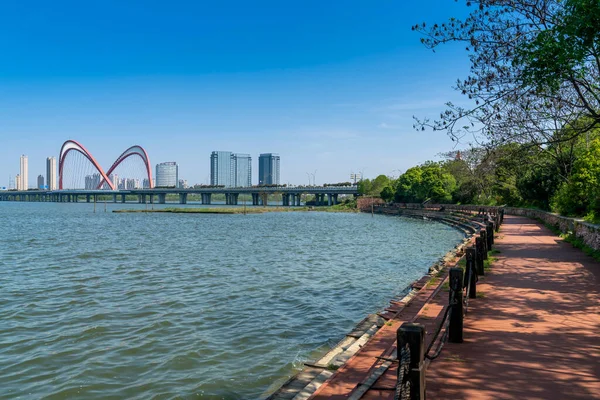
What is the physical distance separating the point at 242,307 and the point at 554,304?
8.14 metres

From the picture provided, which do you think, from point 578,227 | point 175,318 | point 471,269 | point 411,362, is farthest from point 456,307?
point 578,227

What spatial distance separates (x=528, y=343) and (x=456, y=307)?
1236mm

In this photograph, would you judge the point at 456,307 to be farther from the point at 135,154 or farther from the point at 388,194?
the point at 135,154

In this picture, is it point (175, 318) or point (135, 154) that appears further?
point (135, 154)

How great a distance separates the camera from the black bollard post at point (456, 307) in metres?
7.10

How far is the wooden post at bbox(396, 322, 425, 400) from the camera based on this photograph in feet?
14.2

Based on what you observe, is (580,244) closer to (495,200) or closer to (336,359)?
(336,359)

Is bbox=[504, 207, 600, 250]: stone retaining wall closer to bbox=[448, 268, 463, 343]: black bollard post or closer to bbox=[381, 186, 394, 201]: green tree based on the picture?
bbox=[448, 268, 463, 343]: black bollard post

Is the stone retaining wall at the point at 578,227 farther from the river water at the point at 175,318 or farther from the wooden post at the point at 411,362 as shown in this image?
the wooden post at the point at 411,362

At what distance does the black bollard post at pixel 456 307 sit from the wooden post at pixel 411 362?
290 centimetres

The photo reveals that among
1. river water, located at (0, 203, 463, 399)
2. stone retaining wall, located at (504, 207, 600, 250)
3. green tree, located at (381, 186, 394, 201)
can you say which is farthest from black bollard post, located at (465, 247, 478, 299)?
green tree, located at (381, 186, 394, 201)

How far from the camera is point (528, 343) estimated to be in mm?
7195

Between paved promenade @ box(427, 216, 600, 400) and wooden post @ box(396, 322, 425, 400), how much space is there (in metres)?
Result: 1.16

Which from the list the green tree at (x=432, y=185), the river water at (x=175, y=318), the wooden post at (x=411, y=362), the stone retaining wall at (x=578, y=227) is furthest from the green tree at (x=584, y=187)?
the green tree at (x=432, y=185)
